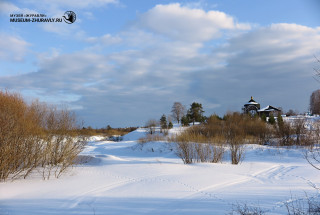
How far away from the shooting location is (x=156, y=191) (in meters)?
8.37

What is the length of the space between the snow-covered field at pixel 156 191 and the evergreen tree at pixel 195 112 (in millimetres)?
33224

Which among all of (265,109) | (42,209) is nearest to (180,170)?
(42,209)

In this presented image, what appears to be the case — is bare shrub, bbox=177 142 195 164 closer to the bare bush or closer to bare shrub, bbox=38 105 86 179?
the bare bush

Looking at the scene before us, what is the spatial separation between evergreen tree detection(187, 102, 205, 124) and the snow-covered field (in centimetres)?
3322

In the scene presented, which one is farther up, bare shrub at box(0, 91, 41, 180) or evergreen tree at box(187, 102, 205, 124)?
evergreen tree at box(187, 102, 205, 124)

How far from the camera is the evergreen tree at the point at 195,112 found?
46519 millimetres

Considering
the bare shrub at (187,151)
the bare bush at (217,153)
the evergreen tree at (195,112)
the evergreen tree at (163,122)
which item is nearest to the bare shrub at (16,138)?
the bare shrub at (187,151)

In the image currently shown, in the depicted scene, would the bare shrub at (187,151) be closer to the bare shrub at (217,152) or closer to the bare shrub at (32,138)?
the bare shrub at (217,152)

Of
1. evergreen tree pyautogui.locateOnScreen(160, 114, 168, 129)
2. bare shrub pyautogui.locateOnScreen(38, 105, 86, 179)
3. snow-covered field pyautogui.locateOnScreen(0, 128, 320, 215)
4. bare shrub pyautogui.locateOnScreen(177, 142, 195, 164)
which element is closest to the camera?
snow-covered field pyautogui.locateOnScreen(0, 128, 320, 215)

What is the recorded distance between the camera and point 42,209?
21.7 ft

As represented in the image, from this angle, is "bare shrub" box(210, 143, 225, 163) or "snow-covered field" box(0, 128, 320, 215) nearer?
"snow-covered field" box(0, 128, 320, 215)

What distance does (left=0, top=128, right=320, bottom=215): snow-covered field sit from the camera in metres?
6.61

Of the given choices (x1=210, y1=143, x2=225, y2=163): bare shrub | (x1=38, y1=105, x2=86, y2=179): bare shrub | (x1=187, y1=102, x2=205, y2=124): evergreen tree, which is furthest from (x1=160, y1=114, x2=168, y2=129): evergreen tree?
(x1=38, y1=105, x2=86, y2=179): bare shrub

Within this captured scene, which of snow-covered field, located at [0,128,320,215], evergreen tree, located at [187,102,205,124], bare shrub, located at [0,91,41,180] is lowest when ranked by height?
snow-covered field, located at [0,128,320,215]
